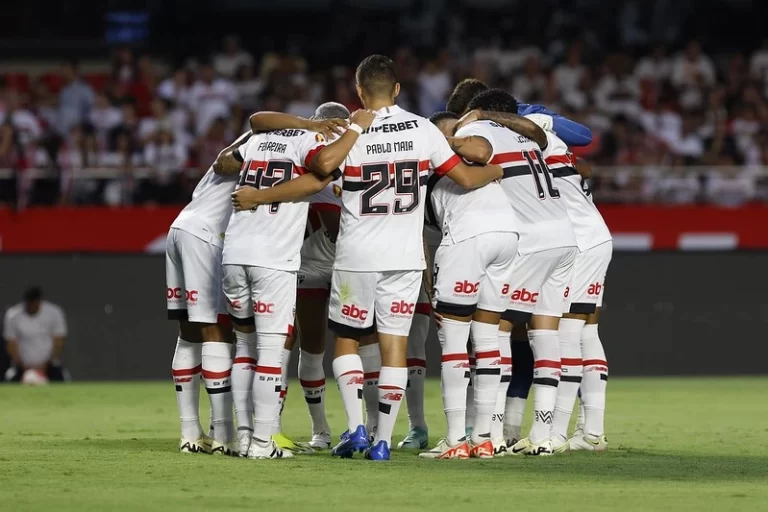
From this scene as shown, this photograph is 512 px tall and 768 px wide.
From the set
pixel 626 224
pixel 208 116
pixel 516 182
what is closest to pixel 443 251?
pixel 516 182

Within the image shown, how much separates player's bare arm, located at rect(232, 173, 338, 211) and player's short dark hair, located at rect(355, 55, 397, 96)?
65 cm

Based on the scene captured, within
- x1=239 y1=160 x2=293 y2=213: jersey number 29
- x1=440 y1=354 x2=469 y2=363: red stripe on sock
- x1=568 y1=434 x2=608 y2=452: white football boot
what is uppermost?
x1=239 y1=160 x2=293 y2=213: jersey number 29

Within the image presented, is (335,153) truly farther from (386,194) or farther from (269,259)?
(269,259)

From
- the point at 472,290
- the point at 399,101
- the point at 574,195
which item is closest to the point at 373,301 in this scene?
the point at 472,290

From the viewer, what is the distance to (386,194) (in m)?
8.77

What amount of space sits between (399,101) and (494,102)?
11.3 metres

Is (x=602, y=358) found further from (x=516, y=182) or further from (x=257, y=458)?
(x=257, y=458)

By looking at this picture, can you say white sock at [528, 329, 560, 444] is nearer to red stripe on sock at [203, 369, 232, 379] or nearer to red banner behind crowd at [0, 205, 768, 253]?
red stripe on sock at [203, 369, 232, 379]

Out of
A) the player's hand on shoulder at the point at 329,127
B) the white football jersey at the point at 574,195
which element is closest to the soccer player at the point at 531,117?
the white football jersey at the point at 574,195

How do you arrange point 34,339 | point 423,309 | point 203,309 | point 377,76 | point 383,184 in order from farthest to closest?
point 34,339
point 423,309
point 203,309
point 377,76
point 383,184

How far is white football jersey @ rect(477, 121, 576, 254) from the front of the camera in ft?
30.7

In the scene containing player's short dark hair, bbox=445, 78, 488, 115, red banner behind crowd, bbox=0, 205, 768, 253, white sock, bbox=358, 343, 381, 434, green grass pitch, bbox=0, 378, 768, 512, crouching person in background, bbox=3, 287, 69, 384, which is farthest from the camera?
red banner behind crowd, bbox=0, 205, 768, 253

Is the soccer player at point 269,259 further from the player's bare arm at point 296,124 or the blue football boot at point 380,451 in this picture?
the blue football boot at point 380,451

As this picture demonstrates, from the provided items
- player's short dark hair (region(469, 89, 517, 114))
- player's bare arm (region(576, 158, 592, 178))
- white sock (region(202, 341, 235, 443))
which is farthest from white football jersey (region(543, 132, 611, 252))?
white sock (region(202, 341, 235, 443))
